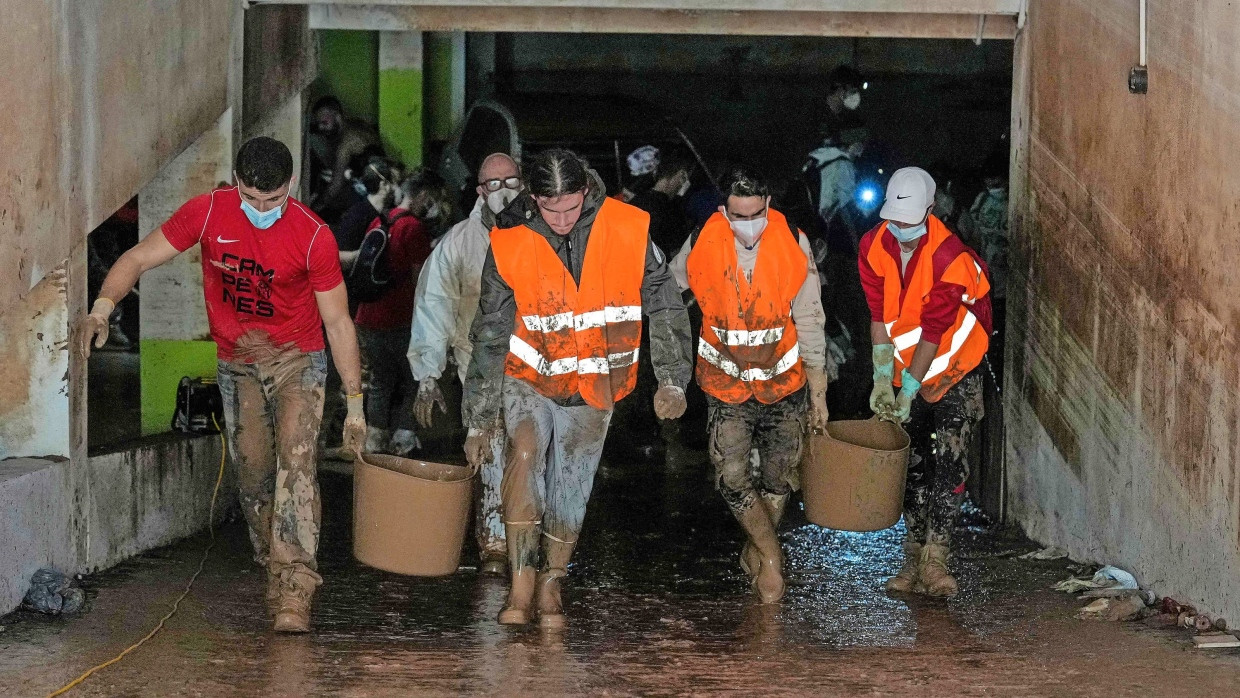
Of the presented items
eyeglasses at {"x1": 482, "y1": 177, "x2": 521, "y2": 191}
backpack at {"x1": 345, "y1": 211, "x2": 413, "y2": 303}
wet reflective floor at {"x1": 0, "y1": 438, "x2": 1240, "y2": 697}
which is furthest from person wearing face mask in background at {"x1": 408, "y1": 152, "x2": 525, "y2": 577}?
backpack at {"x1": 345, "y1": 211, "x2": 413, "y2": 303}

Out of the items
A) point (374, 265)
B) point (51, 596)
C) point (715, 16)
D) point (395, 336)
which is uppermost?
point (715, 16)

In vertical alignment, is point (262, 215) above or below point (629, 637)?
above

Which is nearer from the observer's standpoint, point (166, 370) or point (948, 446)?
point (948, 446)

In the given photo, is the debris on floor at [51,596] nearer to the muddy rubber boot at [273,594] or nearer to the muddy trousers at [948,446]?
the muddy rubber boot at [273,594]

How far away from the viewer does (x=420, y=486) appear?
5.42 meters

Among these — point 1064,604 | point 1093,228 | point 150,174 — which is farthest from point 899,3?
point 150,174

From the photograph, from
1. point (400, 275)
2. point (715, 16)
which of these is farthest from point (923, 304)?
point (400, 275)

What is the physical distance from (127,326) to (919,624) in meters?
7.80

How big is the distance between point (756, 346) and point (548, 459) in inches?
38.5

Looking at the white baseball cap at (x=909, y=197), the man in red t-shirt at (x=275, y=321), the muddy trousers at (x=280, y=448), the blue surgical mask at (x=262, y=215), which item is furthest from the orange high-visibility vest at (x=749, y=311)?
the blue surgical mask at (x=262, y=215)

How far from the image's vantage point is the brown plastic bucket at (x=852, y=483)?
6086 millimetres

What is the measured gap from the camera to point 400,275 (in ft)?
29.0

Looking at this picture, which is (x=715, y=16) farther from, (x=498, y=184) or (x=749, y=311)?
(x=749, y=311)

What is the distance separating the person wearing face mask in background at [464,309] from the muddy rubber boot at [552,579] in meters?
0.89
